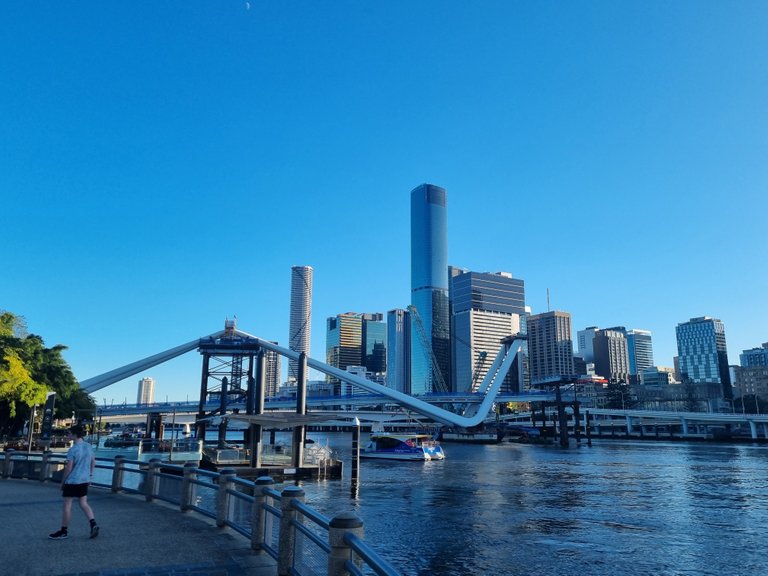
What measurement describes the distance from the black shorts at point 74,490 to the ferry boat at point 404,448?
232 ft

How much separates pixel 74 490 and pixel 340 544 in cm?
678

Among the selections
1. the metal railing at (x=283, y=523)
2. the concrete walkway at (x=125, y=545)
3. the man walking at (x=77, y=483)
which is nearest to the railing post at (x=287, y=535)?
the metal railing at (x=283, y=523)

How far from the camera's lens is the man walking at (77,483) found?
11000 mm

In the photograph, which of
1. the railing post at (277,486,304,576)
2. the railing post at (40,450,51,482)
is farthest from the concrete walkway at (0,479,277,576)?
the railing post at (40,450,51,482)

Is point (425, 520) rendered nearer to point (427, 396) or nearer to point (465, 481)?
point (465, 481)

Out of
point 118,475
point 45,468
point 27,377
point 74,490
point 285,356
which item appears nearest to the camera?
point 74,490

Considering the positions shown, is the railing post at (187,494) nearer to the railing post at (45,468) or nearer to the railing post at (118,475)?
the railing post at (118,475)

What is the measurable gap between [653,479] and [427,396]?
117596 millimetres

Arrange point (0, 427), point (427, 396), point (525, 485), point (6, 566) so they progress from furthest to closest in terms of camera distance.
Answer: point (427, 396)
point (0, 427)
point (525, 485)
point (6, 566)

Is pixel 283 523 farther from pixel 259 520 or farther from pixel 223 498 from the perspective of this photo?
pixel 223 498

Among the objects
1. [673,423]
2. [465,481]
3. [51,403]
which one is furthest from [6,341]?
[673,423]

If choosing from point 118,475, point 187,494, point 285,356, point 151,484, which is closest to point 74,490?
point 187,494

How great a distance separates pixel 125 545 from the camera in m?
10.6

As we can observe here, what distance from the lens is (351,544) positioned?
21.0 feet
